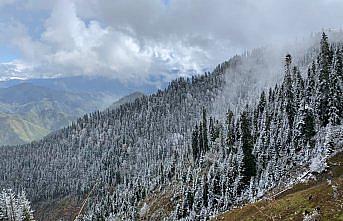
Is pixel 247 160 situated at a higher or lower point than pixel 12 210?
higher

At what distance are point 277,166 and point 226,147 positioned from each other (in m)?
42.7

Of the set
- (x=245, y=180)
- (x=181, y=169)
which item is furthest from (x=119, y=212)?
(x=245, y=180)

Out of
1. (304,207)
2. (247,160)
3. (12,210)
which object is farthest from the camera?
(247,160)

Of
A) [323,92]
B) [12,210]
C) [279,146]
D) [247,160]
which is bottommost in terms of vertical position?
[12,210]

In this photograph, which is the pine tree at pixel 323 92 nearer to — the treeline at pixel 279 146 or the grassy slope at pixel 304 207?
the treeline at pixel 279 146

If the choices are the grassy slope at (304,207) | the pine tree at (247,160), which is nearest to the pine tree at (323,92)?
the pine tree at (247,160)

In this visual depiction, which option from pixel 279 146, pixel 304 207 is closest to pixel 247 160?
pixel 279 146

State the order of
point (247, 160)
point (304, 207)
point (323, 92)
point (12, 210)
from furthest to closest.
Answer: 1. point (247, 160)
2. point (323, 92)
3. point (12, 210)
4. point (304, 207)

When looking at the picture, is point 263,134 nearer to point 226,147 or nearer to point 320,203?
point 226,147

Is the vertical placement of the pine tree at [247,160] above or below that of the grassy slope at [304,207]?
above

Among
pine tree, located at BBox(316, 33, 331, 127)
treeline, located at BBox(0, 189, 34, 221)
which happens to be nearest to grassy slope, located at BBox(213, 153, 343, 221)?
pine tree, located at BBox(316, 33, 331, 127)

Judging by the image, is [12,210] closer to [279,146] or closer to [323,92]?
[279,146]

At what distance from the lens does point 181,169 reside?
18362cm

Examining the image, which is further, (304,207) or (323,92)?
(323,92)
